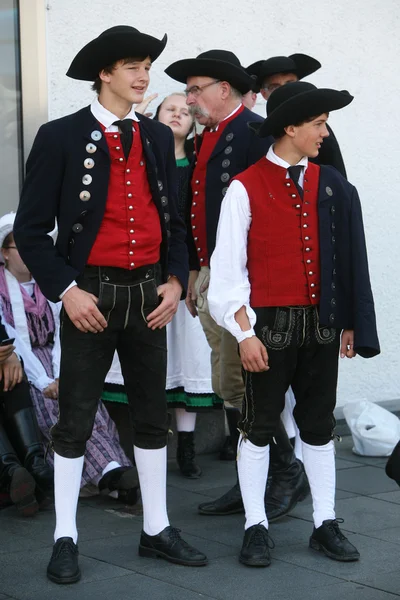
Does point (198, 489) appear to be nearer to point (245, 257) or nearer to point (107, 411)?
point (107, 411)

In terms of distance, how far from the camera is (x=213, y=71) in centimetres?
490

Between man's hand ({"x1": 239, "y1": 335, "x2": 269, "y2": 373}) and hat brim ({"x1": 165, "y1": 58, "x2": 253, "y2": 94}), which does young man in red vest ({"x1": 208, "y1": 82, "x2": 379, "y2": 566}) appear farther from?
hat brim ({"x1": 165, "y1": 58, "x2": 253, "y2": 94})

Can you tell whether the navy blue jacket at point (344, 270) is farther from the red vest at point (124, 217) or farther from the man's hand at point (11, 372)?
the man's hand at point (11, 372)

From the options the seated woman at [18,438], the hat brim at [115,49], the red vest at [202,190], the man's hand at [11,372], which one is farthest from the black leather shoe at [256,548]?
the hat brim at [115,49]

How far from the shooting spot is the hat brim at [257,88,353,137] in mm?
4254

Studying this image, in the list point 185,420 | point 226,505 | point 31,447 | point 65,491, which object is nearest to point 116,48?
point 65,491

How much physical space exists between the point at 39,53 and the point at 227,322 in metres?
2.45

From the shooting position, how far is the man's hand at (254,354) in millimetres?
4230

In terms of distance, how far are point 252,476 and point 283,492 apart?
0.64m

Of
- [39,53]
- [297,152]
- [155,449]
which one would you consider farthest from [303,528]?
[39,53]

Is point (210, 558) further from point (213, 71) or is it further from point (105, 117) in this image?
point (213, 71)

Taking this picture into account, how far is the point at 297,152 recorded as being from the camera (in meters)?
4.38

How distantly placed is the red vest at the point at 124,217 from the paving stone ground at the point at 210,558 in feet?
3.92

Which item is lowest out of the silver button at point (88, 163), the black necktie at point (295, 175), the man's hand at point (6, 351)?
the man's hand at point (6, 351)
